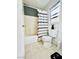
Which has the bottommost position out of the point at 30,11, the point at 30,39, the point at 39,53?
the point at 39,53

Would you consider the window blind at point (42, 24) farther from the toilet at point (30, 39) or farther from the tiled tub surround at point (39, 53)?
the tiled tub surround at point (39, 53)

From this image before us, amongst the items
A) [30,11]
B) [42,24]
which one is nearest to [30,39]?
[42,24]

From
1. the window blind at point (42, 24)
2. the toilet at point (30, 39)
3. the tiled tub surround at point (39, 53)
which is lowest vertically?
the tiled tub surround at point (39, 53)

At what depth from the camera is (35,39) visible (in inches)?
164

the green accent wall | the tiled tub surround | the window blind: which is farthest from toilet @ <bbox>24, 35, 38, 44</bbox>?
the green accent wall

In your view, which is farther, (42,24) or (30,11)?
(42,24)

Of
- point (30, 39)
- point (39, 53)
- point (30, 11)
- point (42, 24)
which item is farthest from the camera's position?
point (42, 24)

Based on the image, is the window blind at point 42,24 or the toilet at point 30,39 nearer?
the toilet at point 30,39

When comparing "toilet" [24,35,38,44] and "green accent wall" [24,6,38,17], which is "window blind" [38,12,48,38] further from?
"toilet" [24,35,38,44]

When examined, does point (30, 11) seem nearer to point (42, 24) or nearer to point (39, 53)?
point (42, 24)

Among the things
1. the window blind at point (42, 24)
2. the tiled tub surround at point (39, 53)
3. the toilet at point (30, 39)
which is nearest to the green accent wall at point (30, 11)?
the window blind at point (42, 24)
